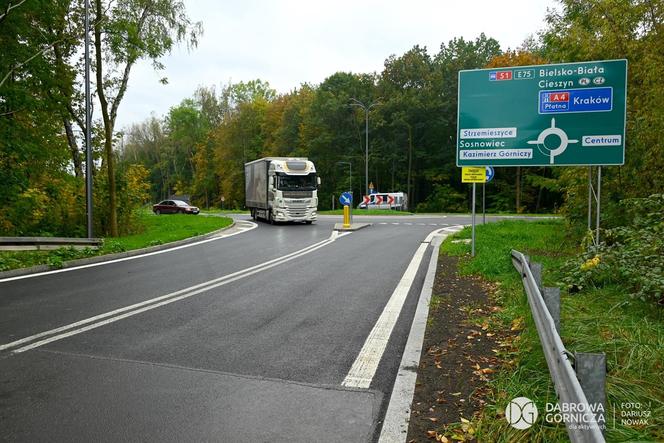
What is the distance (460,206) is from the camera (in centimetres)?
5166

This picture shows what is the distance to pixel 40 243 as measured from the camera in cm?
1298

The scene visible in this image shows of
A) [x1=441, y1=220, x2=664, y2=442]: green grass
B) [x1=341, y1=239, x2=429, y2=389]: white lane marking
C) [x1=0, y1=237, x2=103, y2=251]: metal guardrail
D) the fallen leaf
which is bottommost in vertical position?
[x1=341, y1=239, x2=429, y2=389]: white lane marking

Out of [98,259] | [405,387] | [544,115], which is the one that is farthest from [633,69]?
[98,259]

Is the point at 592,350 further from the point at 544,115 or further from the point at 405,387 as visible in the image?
the point at 544,115

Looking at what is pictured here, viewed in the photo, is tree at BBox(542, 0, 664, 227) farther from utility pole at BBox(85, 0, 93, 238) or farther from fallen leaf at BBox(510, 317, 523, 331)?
utility pole at BBox(85, 0, 93, 238)

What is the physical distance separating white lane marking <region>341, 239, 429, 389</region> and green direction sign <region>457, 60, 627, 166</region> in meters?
4.34

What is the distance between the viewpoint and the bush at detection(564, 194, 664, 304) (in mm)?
5898

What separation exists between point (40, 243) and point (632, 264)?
13.2 metres

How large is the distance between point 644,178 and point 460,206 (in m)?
40.9

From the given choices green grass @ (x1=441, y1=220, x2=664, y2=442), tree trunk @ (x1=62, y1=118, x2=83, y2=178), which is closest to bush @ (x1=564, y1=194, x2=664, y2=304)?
→ green grass @ (x1=441, y1=220, x2=664, y2=442)

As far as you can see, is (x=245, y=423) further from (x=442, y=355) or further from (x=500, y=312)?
(x=500, y=312)

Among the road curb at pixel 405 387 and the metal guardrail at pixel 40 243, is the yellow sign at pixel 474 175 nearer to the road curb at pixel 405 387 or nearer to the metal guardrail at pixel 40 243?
the road curb at pixel 405 387

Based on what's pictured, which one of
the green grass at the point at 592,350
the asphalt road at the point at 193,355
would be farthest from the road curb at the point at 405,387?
the green grass at the point at 592,350

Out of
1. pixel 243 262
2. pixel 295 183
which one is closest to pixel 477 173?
pixel 243 262
